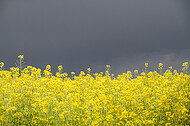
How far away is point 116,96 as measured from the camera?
629 centimetres

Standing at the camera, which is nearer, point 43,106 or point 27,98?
point 43,106

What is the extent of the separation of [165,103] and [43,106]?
3.36 metres

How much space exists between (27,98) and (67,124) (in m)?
1.39

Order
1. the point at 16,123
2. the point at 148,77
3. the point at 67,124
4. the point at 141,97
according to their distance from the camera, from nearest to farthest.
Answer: the point at 67,124, the point at 16,123, the point at 141,97, the point at 148,77


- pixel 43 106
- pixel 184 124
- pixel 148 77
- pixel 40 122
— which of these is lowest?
pixel 184 124

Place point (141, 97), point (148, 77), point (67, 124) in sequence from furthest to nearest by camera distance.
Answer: point (148, 77)
point (141, 97)
point (67, 124)

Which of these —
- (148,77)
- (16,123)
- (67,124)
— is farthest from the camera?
(148,77)

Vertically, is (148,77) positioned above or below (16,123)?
above

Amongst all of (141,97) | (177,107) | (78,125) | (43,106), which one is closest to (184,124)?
(177,107)

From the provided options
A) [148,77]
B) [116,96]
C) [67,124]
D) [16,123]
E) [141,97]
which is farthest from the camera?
[148,77]

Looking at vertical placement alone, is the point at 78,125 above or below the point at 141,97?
below

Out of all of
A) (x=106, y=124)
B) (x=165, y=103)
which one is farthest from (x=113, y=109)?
(x=165, y=103)

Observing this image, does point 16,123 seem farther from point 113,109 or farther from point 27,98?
point 113,109

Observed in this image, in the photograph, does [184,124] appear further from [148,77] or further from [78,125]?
[148,77]
